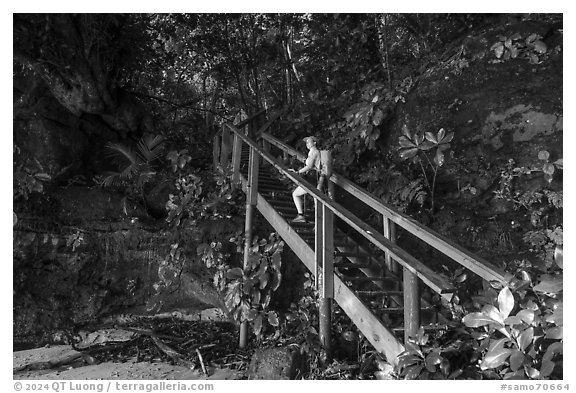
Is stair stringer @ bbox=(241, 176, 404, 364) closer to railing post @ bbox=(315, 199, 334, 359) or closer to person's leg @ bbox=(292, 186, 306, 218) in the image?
railing post @ bbox=(315, 199, 334, 359)

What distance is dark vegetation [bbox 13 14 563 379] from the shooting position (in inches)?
133

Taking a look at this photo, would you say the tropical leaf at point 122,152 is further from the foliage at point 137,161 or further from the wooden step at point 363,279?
the wooden step at point 363,279

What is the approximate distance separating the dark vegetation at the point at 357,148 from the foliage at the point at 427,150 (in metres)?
0.03

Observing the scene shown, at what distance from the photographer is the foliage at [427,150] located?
15.7 feet

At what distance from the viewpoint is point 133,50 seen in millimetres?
7527

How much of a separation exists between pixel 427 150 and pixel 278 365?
10.6 feet

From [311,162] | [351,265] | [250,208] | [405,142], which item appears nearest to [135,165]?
[250,208]

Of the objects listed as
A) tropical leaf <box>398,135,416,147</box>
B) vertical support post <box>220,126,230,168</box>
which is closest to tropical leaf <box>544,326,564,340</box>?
tropical leaf <box>398,135,416,147</box>

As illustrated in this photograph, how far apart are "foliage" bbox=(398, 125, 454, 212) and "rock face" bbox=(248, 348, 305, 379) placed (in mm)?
2411

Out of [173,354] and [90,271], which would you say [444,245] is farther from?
[90,271]

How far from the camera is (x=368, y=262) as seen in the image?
4.71 m

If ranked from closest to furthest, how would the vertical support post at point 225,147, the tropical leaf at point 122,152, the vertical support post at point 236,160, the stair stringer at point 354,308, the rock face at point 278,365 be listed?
1. the stair stringer at point 354,308
2. the rock face at point 278,365
3. the vertical support post at point 236,160
4. the tropical leaf at point 122,152
5. the vertical support post at point 225,147

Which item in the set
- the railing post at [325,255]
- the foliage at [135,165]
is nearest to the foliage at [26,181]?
the foliage at [135,165]
